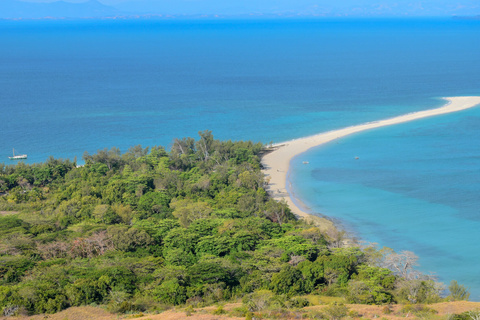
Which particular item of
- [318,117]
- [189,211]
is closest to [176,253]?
[189,211]

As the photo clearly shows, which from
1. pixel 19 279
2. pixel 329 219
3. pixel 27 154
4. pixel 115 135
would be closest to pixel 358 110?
pixel 115 135

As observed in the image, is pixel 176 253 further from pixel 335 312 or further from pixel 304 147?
pixel 304 147

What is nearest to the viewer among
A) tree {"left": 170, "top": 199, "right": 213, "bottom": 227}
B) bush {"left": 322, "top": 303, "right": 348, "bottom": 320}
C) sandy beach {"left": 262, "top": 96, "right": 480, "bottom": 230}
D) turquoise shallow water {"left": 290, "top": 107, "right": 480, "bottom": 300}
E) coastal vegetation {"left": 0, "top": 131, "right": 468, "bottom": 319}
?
bush {"left": 322, "top": 303, "right": 348, "bottom": 320}

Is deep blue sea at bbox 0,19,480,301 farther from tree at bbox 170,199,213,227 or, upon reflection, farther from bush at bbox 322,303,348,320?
bush at bbox 322,303,348,320

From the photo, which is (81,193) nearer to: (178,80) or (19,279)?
(19,279)

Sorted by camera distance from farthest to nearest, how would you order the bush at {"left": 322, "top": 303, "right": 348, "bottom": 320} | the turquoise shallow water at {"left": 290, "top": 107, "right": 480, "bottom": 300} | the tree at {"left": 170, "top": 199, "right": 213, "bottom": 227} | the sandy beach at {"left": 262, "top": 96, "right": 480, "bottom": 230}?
the sandy beach at {"left": 262, "top": 96, "right": 480, "bottom": 230} < the tree at {"left": 170, "top": 199, "right": 213, "bottom": 227} < the turquoise shallow water at {"left": 290, "top": 107, "right": 480, "bottom": 300} < the bush at {"left": 322, "top": 303, "right": 348, "bottom": 320}

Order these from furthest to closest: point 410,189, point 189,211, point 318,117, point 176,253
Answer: point 318,117
point 410,189
point 189,211
point 176,253

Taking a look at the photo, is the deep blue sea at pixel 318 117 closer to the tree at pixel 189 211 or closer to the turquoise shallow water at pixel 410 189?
the turquoise shallow water at pixel 410 189

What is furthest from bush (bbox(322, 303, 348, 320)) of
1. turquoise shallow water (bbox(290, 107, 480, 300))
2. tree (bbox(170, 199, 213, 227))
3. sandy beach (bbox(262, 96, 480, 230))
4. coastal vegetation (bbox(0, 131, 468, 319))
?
sandy beach (bbox(262, 96, 480, 230))
